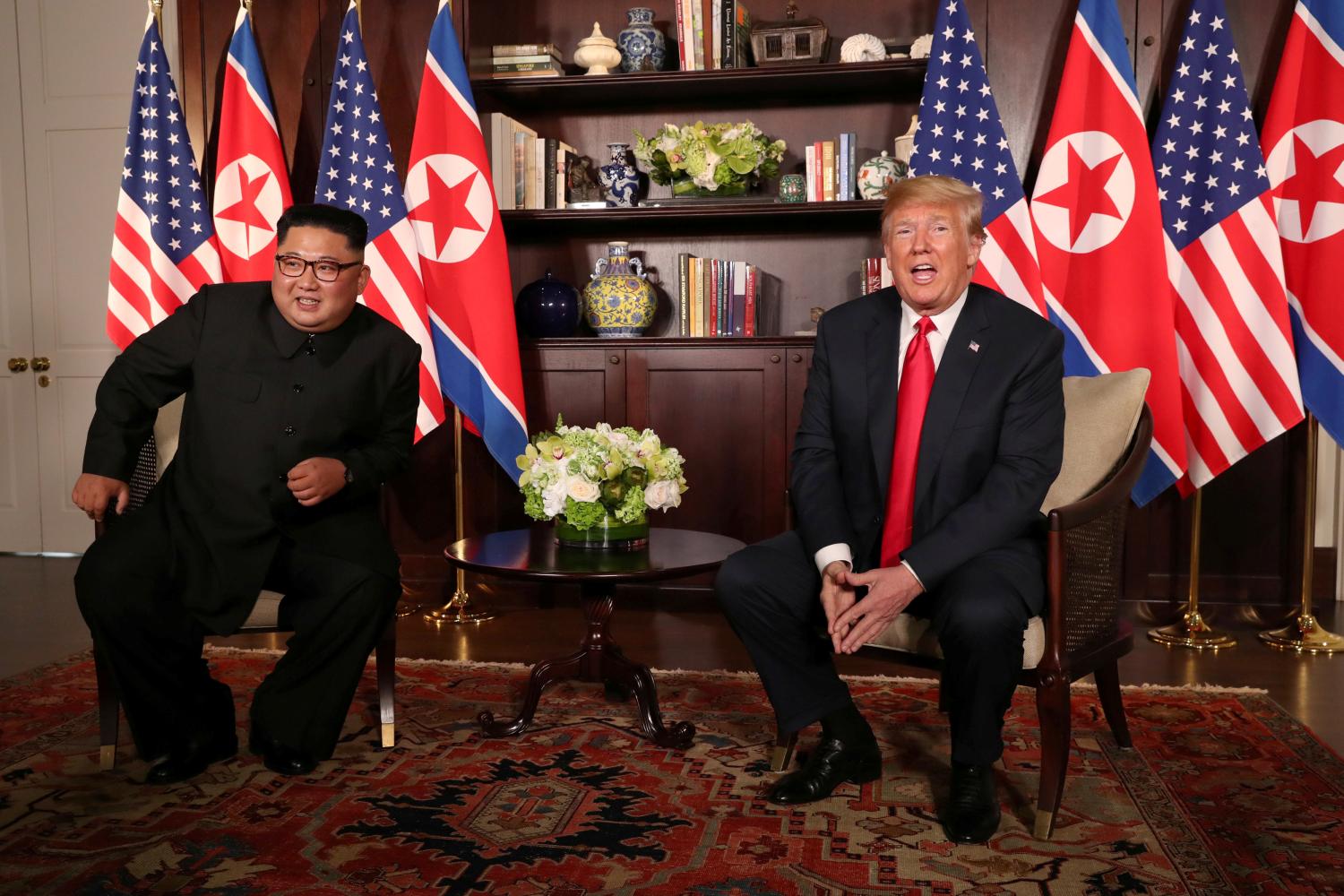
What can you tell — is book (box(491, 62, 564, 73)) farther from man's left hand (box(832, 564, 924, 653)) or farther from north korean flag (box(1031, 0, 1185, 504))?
man's left hand (box(832, 564, 924, 653))

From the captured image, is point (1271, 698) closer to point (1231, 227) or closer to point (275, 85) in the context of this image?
point (1231, 227)

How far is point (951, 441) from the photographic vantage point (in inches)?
96.7

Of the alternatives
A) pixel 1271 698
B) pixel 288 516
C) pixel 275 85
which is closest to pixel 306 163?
pixel 275 85

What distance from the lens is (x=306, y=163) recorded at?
4.73 metres

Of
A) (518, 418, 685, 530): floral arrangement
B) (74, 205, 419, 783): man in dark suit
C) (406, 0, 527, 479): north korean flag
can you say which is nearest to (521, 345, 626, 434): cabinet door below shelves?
(406, 0, 527, 479): north korean flag

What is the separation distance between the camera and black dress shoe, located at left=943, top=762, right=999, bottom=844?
2.24 m

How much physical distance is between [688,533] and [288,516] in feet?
3.56

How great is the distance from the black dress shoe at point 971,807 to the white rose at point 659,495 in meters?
0.98

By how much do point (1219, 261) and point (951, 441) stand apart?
78.1 inches

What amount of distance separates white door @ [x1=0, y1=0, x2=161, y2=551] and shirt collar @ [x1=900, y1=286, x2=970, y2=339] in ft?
13.9

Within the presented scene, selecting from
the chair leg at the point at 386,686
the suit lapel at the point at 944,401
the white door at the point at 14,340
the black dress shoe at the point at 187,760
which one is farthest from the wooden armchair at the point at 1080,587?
the white door at the point at 14,340

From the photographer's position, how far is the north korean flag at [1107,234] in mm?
3896

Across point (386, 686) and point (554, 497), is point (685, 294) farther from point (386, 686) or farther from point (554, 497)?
point (386, 686)

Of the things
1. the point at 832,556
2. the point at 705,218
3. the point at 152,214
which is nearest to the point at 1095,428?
the point at 832,556
